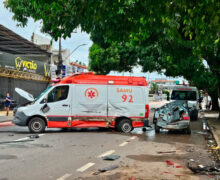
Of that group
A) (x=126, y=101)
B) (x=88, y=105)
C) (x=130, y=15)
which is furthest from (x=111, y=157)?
(x=126, y=101)

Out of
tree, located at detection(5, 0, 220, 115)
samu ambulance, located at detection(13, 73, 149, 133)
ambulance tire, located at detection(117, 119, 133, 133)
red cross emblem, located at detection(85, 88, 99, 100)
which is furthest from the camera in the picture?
ambulance tire, located at detection(117, 119, 133, 133)

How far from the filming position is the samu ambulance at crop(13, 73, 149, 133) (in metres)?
12.9

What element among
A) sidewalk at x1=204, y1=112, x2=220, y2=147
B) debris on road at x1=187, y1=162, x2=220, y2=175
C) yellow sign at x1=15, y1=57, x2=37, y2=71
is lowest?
debris on road at x1=187, y1=162, x2=220, y2=175

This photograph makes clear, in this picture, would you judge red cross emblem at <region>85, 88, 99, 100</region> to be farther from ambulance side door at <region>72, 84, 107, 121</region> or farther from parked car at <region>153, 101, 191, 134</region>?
parked car at <region>153, 101, 191, 134</region>

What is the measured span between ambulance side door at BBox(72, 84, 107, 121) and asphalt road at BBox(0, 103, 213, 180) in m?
1.35

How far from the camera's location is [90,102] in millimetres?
13352

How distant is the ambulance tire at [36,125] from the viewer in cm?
1288

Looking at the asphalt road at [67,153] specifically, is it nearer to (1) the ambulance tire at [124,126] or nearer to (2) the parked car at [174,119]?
(1) the ambulance tire at [124,126]

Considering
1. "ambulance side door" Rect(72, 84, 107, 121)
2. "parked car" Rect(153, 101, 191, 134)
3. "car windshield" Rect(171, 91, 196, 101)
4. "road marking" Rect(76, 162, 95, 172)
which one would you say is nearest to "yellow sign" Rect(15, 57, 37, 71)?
"car windshield" Rect(171, 91, 196, 101)

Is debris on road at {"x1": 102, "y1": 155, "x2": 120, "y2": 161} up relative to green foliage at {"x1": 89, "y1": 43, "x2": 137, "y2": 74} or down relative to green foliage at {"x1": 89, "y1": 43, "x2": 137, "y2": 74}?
down

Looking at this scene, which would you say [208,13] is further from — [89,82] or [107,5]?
[89,82]

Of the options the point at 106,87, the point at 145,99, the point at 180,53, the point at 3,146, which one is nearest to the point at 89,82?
the point at 106,87

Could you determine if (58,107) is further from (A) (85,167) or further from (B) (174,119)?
(A) (85,167)

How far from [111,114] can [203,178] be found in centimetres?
764
